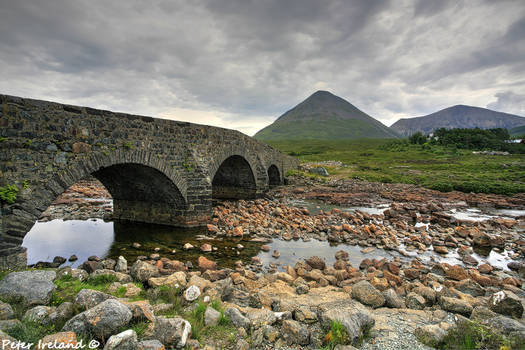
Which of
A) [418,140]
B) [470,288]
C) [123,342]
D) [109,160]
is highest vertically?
[418,140]

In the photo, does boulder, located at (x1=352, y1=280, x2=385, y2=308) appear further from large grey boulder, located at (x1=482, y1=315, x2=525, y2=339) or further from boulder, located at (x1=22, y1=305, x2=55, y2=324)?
boulder, located at (x1=22, y1=305, x2=55, y2=324)

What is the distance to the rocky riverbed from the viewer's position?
4004 mm

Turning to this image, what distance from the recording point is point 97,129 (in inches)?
331

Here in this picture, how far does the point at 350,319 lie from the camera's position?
4102 mm

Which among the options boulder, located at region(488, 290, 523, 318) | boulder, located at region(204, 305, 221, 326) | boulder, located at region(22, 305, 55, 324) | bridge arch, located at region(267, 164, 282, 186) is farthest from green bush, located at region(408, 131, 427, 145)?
boulder, located at region(22, 305, 55, 324)

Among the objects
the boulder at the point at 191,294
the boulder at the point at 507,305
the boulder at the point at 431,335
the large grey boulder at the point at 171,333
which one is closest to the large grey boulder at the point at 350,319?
the boulder at the point at 431,335

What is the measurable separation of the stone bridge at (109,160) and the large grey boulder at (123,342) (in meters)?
5.14

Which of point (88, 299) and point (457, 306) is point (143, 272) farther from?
point (457, 306)

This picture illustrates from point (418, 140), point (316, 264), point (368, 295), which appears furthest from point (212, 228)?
point (418, 140)

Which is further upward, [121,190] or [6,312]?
[121,190]

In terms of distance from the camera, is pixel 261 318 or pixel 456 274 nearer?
pixel 261 318

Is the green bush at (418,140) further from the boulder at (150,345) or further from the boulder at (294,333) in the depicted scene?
the boulder at (150,345)

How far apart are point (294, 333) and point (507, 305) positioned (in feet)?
13.0

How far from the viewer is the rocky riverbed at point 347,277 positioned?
4.00 metres
